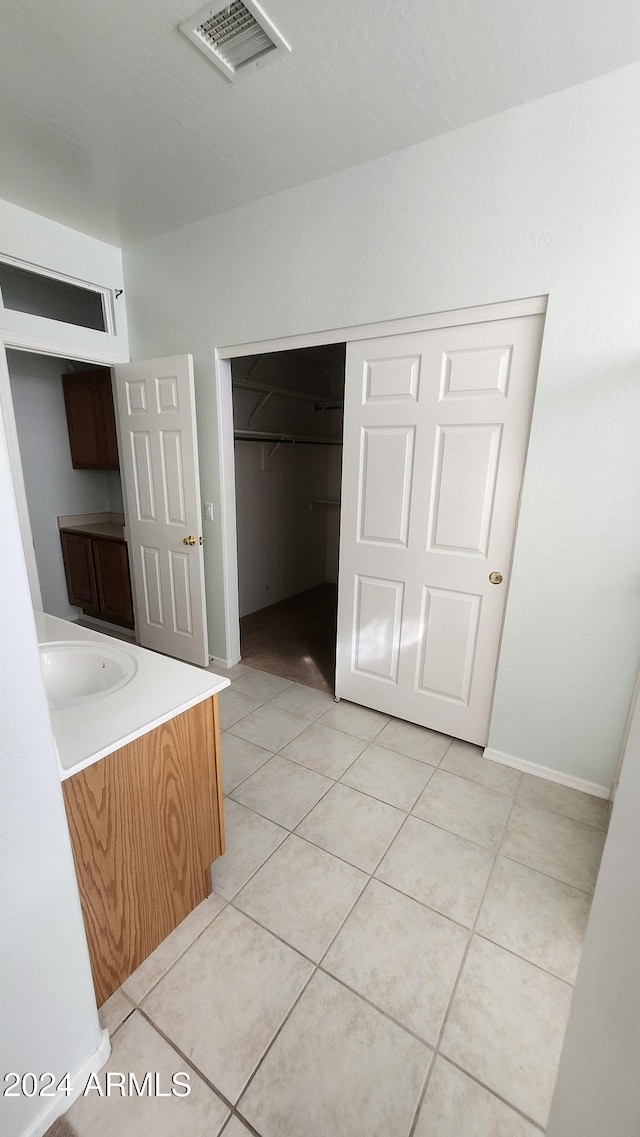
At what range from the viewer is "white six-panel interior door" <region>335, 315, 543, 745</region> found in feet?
6.02

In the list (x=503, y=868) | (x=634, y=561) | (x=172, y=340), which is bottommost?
(x=503, y=868)

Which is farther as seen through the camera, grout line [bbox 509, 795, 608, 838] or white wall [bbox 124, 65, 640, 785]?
grout line [bbox 509, 795, 608, 838]

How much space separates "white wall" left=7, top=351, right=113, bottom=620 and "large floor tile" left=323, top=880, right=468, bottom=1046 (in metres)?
3.55

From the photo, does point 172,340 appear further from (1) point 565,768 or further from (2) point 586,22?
(1) point 565,768

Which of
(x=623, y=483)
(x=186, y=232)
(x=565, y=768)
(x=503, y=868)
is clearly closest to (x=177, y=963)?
(x=503, y=868)

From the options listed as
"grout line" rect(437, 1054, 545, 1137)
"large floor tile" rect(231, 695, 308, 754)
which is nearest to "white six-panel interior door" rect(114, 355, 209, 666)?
"large floor tile" rect(231, 695, 308, 754)

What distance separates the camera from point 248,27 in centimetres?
133

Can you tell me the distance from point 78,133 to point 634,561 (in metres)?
2.86

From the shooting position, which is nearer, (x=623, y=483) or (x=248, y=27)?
(x=248, y=27)

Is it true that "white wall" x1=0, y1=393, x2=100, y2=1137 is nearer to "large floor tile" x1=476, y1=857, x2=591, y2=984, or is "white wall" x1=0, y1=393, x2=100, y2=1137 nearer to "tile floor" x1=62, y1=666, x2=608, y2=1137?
"tile floor" x1=62, y1=666, x2=608, y2=1137

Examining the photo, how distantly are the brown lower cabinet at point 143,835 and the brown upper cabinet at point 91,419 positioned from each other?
2.96 metres

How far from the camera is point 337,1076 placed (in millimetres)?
1010

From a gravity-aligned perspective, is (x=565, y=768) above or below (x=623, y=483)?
below

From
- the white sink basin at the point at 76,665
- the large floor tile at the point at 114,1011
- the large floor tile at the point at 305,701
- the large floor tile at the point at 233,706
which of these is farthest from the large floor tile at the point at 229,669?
the large floor tile at the point at 114,1011
